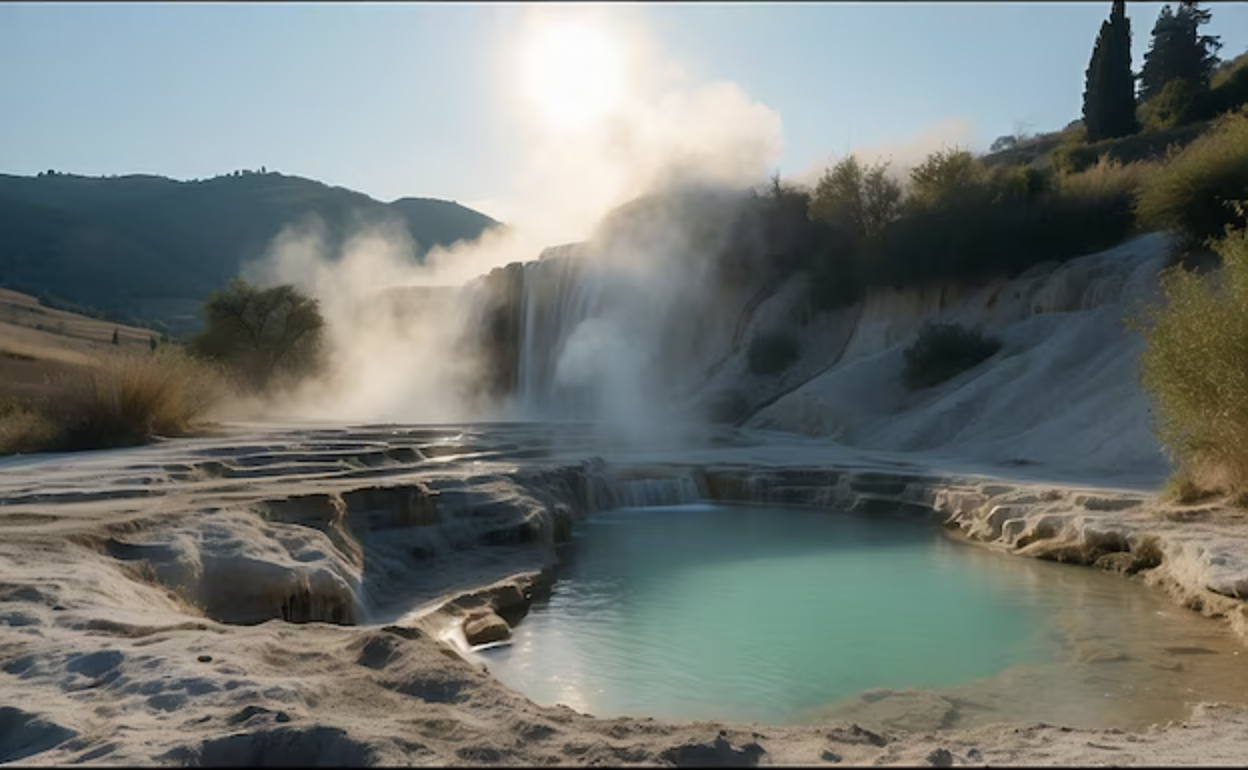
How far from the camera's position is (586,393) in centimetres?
3506

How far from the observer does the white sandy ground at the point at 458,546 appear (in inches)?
Result: 168

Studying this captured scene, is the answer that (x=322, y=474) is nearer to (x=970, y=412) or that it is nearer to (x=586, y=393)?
(x=970, y=412)

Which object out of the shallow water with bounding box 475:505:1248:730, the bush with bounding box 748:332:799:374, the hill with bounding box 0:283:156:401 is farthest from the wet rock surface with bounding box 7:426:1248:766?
the bush with bounding box 748:332:799:374

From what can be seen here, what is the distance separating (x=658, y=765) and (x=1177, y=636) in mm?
6865

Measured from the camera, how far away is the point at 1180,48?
152 ft

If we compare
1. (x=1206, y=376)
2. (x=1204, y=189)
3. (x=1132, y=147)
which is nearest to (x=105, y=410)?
(x=1206, y=376)

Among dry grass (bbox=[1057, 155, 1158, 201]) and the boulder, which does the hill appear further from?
dry grass (bbox=[1057, 155, 1158, 201])

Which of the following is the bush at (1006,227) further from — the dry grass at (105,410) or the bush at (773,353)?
the dry grass at (105,410)

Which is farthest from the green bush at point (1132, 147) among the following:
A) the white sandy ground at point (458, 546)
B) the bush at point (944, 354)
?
the white sandy ground at point (458, 546)

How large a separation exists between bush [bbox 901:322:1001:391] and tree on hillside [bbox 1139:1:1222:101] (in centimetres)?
2638

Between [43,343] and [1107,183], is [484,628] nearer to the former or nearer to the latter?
[1107,183]

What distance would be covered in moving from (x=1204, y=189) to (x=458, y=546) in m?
17.6

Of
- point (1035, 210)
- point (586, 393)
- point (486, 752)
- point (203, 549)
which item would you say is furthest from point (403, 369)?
point (486, 752)

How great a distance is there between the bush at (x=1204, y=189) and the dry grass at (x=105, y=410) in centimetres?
2035
